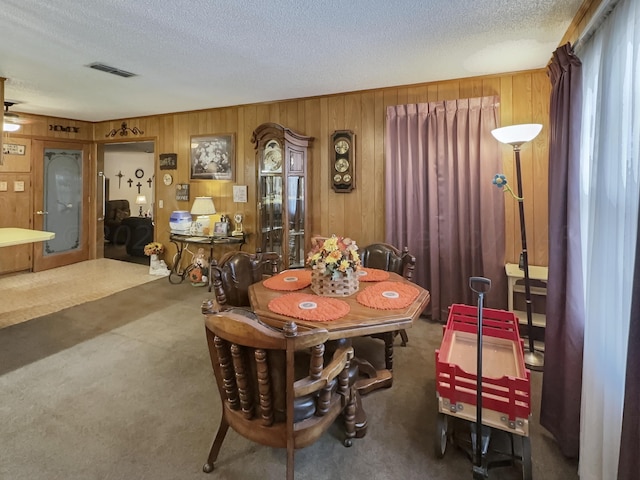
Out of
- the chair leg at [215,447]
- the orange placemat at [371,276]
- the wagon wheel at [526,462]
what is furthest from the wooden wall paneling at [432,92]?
the chair leg at [215,447]

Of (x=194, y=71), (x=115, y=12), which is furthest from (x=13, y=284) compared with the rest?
(x=115, y=12)

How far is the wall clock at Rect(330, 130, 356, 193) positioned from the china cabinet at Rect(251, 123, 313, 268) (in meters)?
0.34

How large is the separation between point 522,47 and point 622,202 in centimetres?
195

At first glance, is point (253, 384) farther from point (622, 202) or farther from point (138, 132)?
point (138, 132)

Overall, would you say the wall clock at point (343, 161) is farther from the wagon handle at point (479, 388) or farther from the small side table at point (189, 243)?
the wagon handle at point (479, 388)

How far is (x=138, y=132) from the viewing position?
5.84 m

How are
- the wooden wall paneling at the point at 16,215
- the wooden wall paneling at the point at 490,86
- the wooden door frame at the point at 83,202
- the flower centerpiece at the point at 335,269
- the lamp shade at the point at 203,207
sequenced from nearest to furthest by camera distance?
the flower centerpiece at the point at 335,269
the wooden wall paneling at the point at 490,86
the lamp shade at the point at 203,207
the wooden wall paneling at the point at 16,215
the wooden door frame at the point at 83,202

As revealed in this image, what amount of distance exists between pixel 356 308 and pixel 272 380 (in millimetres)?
→ 764

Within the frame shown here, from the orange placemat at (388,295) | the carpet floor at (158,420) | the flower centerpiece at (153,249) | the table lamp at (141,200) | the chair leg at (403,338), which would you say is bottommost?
the carpet floor at (158,420)

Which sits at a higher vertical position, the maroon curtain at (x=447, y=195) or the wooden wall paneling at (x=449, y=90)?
the wooden wall paneling at (x=449, y=90)

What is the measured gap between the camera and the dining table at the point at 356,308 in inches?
74.4

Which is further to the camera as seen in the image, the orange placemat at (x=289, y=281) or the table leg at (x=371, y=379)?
the orange placemat at (x=289, y=281)

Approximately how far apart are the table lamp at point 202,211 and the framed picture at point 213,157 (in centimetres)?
40

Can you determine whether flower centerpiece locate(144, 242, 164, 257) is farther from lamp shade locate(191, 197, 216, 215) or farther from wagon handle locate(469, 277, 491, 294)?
wagon handle locate(469, 277, 491, 294)
